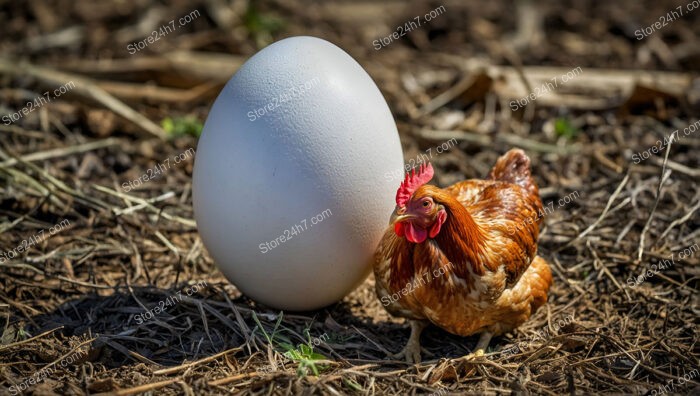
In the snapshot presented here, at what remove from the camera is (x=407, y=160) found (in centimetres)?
649

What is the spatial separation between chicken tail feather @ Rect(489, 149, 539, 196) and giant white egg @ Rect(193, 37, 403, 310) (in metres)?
0.85

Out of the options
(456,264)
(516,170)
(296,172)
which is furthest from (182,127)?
(456,264)

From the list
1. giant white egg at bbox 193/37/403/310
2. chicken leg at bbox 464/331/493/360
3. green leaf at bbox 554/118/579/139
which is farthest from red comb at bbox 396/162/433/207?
green leaf at bbox 554/118/579/139

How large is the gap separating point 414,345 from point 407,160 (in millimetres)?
2558

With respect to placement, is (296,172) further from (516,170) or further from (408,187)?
(516,170)

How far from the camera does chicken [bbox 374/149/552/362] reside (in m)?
3.87

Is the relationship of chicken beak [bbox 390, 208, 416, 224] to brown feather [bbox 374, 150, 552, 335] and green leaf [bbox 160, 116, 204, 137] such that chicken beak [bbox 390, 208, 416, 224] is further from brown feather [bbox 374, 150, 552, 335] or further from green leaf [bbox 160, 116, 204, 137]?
green leaf [bbox 160, 116, 204, 137]

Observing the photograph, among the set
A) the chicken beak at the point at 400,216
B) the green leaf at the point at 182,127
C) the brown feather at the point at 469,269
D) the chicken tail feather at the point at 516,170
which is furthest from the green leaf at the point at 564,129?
the chicken beak at the point at 400,216

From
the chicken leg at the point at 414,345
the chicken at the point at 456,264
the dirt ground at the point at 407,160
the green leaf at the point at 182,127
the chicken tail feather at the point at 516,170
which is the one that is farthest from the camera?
the green leaf at the point at 182,127

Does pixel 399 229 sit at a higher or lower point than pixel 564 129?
higher

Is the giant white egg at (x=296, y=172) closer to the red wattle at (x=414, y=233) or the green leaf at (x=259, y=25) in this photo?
the red wattle at (x=414, y=233)

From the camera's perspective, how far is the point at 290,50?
4.10 meters

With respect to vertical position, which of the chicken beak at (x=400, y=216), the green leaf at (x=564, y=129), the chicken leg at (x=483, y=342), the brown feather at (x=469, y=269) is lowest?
the chicken leg at (x=483, y=342)

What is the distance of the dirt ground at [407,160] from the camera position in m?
4.02
